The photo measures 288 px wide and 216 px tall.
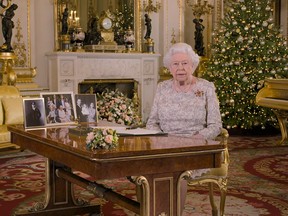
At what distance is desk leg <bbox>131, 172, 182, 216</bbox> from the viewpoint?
8.52ft

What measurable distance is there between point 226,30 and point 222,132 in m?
5.79

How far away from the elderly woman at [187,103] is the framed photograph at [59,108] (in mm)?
683

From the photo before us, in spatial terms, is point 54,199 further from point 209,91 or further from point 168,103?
point 209,91

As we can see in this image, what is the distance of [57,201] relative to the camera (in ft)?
13.1

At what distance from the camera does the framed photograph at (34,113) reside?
3.54 m

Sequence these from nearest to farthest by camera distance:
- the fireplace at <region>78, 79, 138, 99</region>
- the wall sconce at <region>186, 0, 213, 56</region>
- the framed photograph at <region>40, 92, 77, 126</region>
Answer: the framed photograph at <region>40, 92, 77, 126</region> → the fireplace at <region>78, 79, 138, 99</region> → the wall sconce at <region>186, 0, 213, 56</region>

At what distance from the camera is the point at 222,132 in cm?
358

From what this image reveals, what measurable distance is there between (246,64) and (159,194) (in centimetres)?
639

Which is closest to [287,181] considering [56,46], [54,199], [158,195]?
[54,199]

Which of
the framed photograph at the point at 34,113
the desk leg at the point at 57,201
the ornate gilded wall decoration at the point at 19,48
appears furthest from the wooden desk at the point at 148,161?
the ornate gilded wall decoration at the point at 19,48

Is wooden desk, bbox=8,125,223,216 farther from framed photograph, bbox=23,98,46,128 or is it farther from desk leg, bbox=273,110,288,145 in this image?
desk leg, bbox=273,110,288,145

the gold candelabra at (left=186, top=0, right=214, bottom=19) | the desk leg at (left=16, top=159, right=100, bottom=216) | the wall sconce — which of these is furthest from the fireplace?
the desk leg at (left=16, top=159, right=100, bottom=216)

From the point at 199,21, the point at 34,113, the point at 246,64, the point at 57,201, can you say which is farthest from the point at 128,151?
the point at 199,21

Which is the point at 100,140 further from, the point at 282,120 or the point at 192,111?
the point at 282,120
